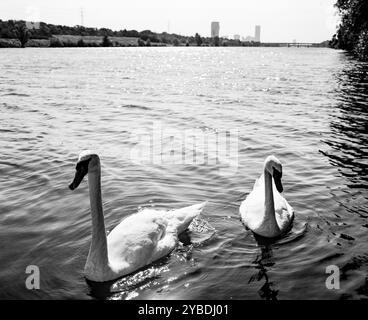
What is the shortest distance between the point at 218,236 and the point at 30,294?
3297mm

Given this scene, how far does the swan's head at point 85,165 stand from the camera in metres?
6.02

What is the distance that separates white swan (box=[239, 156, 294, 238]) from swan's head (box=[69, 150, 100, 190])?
3201 millimetres

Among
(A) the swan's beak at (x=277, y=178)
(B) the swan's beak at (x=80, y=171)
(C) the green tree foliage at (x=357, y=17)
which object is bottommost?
(A) the swan's beak at (x=277, y=178)

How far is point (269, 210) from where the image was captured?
785 centimetres

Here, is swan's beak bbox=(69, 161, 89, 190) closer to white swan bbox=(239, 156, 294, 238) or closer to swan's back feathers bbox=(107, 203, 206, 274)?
swan's back feathers bbox=(107, 203, 206, 274)

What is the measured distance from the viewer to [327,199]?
31.8 ft

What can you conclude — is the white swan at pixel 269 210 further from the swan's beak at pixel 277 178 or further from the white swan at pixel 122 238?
the white swan at pixel 122 238

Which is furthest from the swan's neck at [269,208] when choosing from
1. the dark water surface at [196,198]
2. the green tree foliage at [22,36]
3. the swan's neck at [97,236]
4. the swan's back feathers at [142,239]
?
the green tree foliage at [22,36]

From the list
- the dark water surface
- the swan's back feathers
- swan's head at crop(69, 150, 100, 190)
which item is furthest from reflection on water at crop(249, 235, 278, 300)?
swan's head at crop(69, 150, 100, 190)

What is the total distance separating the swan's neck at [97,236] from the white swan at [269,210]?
2904 mm

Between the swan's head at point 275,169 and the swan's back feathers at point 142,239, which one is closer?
the swan's back feathers at point 142,239

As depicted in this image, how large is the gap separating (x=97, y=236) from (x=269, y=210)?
3.16 meters
